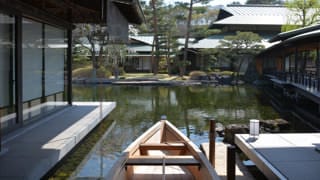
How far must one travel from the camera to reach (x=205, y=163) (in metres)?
4.96

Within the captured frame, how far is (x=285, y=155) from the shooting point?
6258 millimetres

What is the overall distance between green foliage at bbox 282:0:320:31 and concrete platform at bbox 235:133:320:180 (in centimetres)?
2062

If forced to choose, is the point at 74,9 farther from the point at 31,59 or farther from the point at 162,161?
the point at 162,161

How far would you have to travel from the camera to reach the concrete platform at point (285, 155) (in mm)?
5419

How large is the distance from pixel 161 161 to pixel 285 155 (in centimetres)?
208

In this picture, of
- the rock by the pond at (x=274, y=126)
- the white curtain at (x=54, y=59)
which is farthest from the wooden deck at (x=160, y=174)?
the white curtain at (x=54, y=59)

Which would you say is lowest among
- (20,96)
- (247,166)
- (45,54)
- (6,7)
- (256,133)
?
(247,166)

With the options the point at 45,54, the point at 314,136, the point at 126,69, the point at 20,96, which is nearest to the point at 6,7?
the point at 20,96

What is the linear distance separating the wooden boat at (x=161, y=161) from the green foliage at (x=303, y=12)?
879 inches

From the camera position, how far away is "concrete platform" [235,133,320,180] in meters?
5.42

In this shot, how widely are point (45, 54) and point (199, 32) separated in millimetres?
25221

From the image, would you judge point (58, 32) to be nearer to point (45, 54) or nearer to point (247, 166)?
point (45, 54)

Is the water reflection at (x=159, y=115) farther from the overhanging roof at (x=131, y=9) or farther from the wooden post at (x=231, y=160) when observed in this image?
the overhanging roof at (x=131, y=9)

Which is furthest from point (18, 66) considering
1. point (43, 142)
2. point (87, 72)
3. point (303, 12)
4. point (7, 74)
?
point (87, 72)
